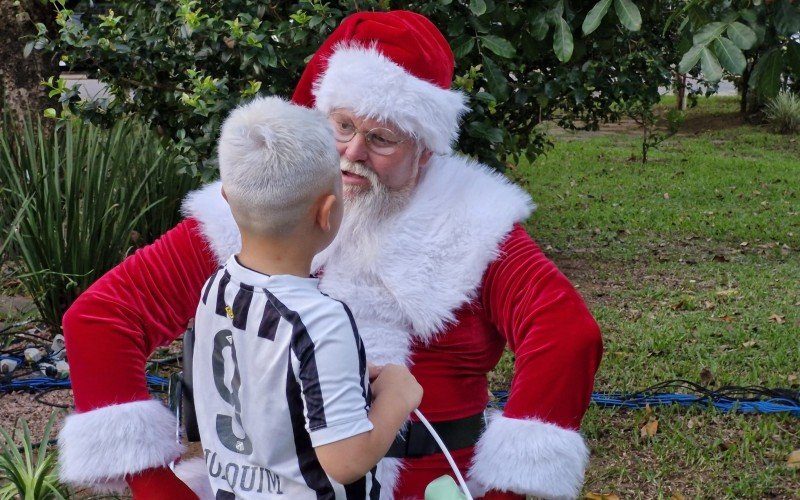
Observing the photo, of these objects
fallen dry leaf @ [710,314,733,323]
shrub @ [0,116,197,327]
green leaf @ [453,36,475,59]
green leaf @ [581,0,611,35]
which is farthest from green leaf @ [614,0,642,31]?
→ fallen dry leaf @ [710,314,733,323]

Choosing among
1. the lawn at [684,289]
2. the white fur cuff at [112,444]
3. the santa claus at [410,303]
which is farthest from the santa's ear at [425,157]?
the lawn at [684,289]

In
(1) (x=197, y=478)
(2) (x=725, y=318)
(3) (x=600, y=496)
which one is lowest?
(2) (x=725, y=318)

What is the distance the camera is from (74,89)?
494 centimetres

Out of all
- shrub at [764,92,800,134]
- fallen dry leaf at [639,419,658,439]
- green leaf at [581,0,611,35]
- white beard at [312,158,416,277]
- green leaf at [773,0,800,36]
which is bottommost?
shrub at [764,92,800,134]

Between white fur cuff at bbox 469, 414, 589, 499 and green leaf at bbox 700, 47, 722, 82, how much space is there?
3.25ft

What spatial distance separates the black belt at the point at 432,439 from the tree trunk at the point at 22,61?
4.81m

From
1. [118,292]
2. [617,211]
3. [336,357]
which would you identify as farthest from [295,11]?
[617,211]

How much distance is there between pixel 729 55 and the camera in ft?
7.85

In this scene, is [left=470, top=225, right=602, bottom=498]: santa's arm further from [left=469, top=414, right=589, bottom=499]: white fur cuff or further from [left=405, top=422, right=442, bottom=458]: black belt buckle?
[left=405, top=422, right=442, bottom=458]: black belt buckle

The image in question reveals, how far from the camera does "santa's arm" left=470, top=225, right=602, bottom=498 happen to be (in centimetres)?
200

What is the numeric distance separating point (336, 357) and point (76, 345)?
843 mm

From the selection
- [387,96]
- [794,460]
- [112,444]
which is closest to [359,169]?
[387,96]

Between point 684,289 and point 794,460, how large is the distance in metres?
2.77

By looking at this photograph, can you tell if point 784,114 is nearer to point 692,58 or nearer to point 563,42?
point 563,42
